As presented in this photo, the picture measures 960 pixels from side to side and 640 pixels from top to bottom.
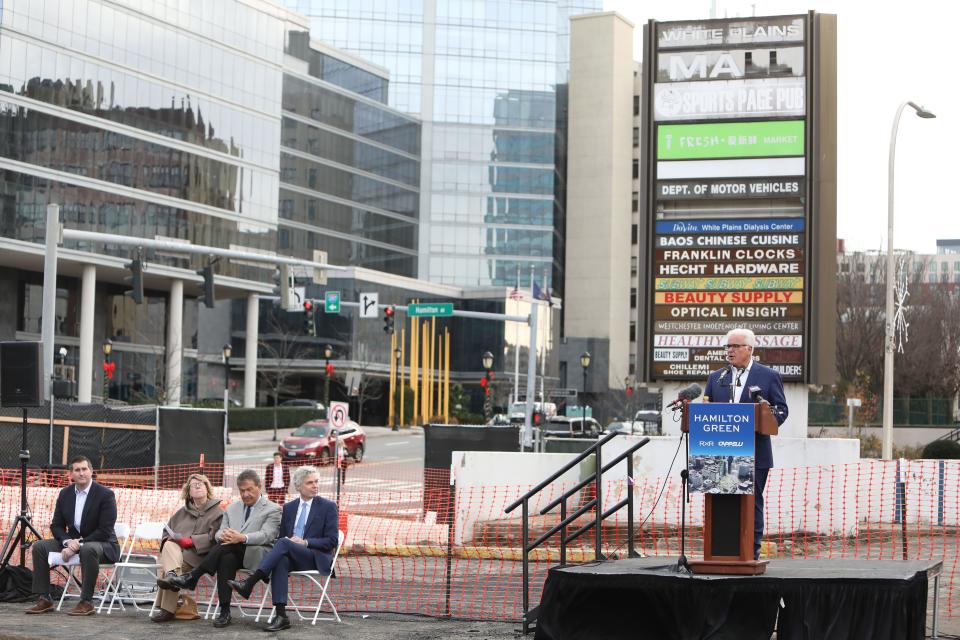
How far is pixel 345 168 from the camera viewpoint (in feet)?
369

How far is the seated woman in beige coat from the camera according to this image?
11922 millimetres

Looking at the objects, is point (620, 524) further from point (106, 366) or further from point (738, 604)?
point (106, 366)

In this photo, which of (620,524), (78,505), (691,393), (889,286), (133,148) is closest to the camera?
(691,393)

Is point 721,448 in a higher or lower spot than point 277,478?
higher

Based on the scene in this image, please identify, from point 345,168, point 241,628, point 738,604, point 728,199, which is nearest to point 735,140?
point 728,199

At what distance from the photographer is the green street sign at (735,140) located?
2103 centimetres

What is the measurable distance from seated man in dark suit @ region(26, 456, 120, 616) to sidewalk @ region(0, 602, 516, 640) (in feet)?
1.07

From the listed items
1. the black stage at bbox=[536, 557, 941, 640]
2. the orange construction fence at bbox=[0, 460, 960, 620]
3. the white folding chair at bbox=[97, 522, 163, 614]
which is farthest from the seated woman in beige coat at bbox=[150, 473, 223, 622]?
the black stage at bbox=[536, 557, 941, 640]

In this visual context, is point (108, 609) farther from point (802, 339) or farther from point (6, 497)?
point (802, 339)

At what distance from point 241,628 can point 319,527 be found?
3.87 ft

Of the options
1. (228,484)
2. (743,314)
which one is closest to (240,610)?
(743,314)

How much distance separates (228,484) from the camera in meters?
34.9

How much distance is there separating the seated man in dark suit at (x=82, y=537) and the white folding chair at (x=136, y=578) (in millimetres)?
167

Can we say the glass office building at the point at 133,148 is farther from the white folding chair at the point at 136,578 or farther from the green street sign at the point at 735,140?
the white folding chair at the point at 136,578
